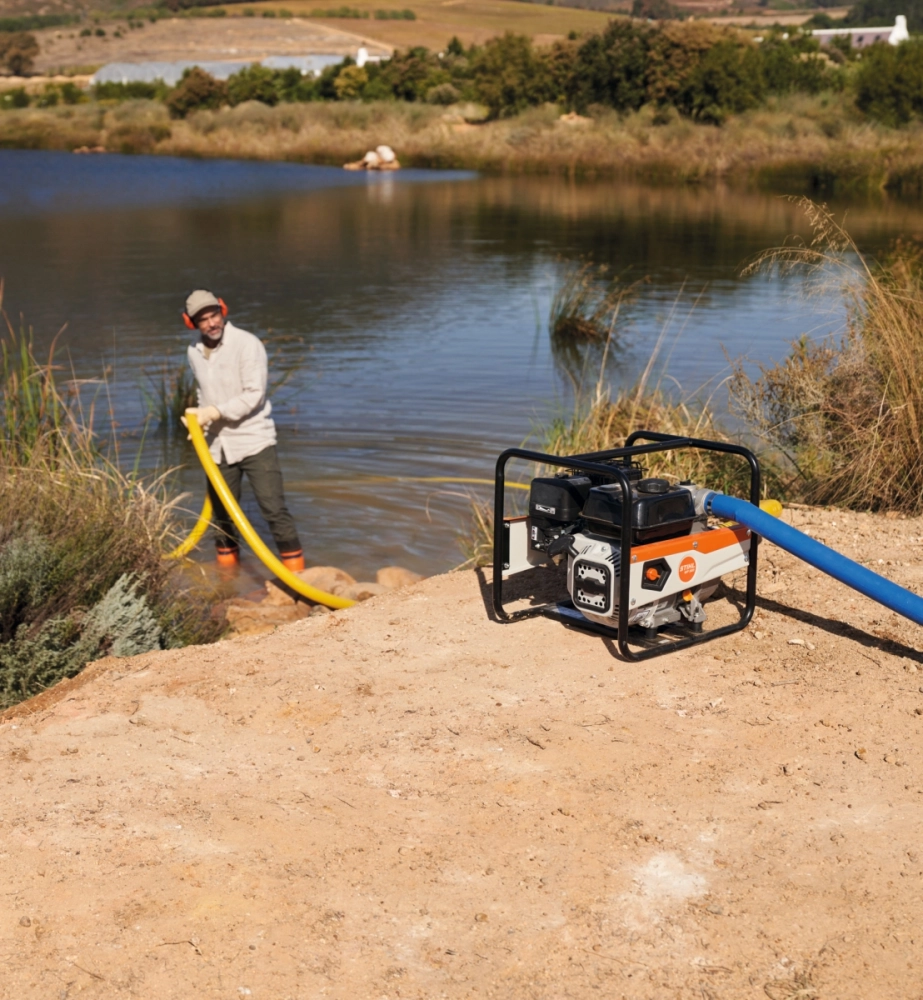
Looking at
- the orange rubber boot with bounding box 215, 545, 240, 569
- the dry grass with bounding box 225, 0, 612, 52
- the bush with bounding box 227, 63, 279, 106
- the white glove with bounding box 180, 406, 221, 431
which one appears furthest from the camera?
the dry grass with bounding box 225, 0, 612, 52

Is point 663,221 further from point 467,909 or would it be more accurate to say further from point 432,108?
point 432,108

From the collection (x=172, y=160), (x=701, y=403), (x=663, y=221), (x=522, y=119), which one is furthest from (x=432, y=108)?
(x=701, y=403)

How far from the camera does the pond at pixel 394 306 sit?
10.8 meters

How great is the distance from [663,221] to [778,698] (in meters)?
26.2

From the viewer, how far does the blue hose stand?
4758 millimetres

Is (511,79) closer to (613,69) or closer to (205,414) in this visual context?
(613,69)

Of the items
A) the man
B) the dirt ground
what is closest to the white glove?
the man

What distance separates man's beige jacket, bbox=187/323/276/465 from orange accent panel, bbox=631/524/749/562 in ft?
11.3

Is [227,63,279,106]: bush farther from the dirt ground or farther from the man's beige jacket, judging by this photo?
the dirt ground

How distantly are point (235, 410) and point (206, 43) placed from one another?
400 ft

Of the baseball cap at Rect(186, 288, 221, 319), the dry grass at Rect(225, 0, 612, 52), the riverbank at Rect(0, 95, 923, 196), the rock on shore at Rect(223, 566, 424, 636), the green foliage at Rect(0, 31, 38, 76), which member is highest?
the dry grass at Rect(225, 0, 612, 52)

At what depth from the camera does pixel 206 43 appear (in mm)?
118812

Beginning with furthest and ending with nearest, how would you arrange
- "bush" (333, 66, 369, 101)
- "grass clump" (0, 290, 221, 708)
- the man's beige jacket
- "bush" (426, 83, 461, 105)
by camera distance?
1. "bush" (333, 66, 369, 101)
2. "bush" (426, 83, 461, 105)
3. the man's beige jacket
4. "grass clump" (0, 290, 221, 708)

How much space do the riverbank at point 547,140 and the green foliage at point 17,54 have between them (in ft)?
157
